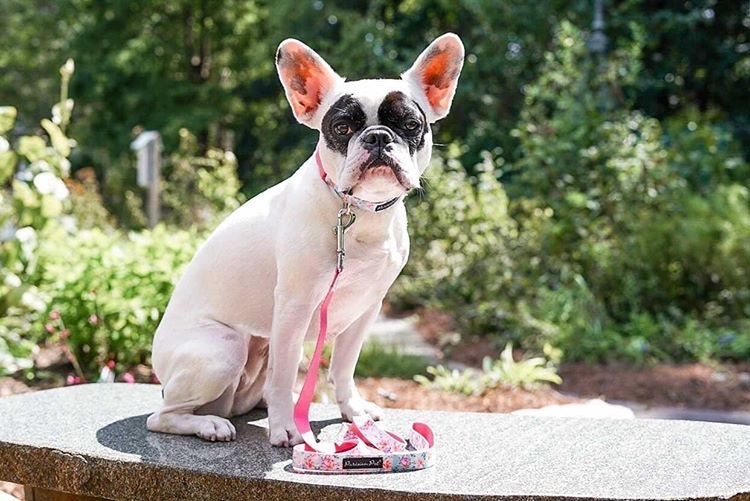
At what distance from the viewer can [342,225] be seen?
8.84ft

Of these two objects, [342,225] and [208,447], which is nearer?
[342,225]

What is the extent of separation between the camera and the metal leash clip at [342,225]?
268 cm

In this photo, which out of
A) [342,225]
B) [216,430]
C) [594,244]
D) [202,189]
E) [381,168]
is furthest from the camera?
[202,189]

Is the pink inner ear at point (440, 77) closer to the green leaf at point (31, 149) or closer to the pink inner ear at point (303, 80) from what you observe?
the pink inner ear at point (303, 80)

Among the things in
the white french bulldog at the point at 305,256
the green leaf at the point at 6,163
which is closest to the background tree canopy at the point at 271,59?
the green leaf at the point at 6,163

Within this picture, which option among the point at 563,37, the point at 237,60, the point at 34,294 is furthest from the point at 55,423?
the point at 237,60

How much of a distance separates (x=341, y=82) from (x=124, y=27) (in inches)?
750

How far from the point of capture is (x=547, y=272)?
28.5ft

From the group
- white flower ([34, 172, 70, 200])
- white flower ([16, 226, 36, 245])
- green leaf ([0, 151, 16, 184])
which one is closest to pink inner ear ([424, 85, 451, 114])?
white flower ([34, 172, 70, 200])

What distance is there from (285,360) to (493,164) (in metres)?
9.51

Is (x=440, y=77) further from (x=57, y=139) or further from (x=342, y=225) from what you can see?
(x=57, y=139)

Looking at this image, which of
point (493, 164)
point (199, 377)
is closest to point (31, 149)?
point (199, 377)

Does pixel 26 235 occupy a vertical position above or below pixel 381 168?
below

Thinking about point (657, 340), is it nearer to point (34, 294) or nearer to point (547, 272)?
point (547, 272)
